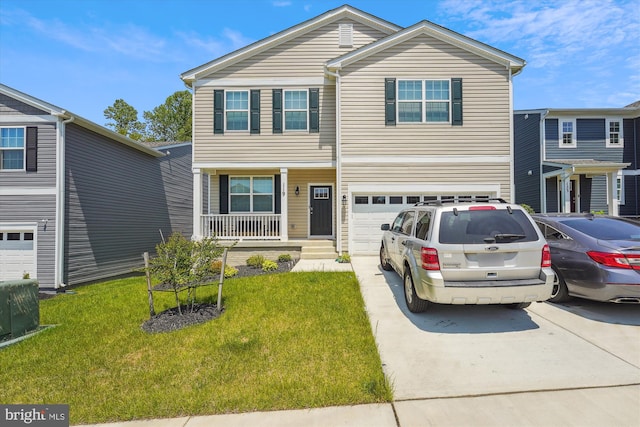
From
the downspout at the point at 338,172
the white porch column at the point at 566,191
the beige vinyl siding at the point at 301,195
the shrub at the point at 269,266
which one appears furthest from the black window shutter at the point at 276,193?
the white porch column at the point at 566,191

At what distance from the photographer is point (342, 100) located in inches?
439

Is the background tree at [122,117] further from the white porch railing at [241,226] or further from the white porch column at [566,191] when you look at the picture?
the white porch column at [566,191]

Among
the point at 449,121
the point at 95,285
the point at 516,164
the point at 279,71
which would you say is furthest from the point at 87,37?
the point at 516,164

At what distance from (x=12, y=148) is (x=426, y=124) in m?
14.7

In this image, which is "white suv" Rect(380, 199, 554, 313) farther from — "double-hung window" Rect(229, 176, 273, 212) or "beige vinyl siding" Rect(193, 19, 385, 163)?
"double-hung window" Rect(229, 176, 273, 212)

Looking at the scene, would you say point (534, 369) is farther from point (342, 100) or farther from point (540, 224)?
point (342, 100)

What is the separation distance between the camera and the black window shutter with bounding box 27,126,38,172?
1115 centimetres

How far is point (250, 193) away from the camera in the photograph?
12812mm

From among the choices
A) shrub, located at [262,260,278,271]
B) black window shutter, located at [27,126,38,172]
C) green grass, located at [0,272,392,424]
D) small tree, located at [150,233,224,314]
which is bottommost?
green grass, located at [0,272,392,424]

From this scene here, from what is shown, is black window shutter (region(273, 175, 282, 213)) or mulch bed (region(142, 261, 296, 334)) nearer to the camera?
mulch bed (region(142, 261, 296, 334))

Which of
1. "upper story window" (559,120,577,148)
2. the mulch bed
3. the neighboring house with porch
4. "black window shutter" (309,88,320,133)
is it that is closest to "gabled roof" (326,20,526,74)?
the neighboring house with porch

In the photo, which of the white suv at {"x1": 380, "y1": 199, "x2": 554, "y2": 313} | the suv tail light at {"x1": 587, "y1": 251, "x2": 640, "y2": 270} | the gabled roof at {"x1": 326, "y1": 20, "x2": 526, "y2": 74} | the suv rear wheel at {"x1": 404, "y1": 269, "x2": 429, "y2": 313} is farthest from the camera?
the gabled roof at {"x1": 326, "y1": 20, "x2": 526, "y2": 74}

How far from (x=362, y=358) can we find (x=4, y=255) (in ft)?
45.4

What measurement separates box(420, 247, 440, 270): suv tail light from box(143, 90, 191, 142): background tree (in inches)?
1455
